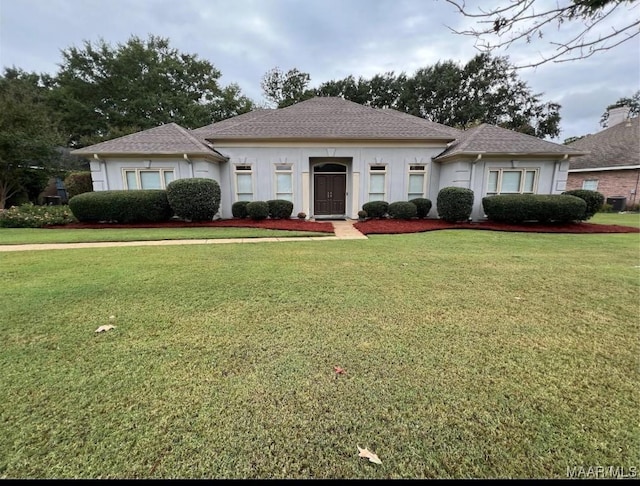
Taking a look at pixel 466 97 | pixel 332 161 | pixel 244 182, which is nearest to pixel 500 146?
pixel 332 161

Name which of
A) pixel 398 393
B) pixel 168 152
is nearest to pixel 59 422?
pixel 398 393

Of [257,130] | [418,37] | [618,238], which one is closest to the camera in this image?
[418,37]

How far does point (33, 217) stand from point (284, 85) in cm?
2431

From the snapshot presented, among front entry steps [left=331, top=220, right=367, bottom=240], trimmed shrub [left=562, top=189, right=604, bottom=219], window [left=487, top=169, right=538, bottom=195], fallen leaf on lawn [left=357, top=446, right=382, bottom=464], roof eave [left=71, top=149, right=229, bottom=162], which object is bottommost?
fallen leaf on lawn [left=357, top=446, right=382, bottom=464]

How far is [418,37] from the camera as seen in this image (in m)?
3.73

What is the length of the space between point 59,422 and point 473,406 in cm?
254

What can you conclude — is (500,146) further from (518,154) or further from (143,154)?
(143,154)

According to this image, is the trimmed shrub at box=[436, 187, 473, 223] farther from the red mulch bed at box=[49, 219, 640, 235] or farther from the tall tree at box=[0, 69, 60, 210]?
the tall tree at box=[0, 69, 60, 210]

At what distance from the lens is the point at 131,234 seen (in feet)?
28.4

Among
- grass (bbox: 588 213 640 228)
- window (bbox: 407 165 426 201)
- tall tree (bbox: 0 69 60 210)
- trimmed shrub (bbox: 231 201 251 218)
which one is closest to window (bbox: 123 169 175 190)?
trimmed shrub (bbox: 231 201 251 218)

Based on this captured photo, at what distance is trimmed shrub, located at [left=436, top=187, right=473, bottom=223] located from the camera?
10891mm

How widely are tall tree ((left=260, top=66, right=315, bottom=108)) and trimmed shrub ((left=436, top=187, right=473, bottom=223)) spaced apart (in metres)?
22.0

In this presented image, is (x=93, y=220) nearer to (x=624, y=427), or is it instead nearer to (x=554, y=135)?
(x=624, y=427)

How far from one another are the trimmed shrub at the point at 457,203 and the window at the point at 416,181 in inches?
75.9
